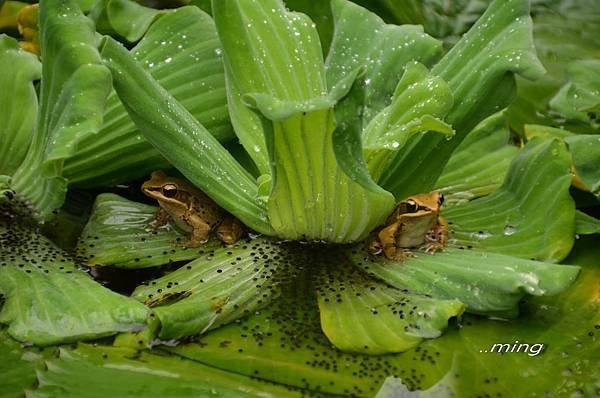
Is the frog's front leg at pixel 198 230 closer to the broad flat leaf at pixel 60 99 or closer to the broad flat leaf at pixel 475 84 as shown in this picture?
the broad flat leaf at pixel 60 99

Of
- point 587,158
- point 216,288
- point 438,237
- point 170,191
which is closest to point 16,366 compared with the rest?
point 216,288

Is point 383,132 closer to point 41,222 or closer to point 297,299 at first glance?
point 297,299

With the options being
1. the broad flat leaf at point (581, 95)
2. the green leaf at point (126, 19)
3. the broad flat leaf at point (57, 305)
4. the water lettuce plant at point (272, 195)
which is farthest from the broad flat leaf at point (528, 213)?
the green leaf at point (126, 19)

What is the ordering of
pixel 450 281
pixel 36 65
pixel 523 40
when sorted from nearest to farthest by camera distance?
pixel 450 281, pixel 523 40, pixel 36 65

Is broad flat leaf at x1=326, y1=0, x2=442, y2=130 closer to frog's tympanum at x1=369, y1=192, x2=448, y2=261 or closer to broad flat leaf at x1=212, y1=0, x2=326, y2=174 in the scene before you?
broad flat leaf at x1=212, y1=0, x2=326, y2=174

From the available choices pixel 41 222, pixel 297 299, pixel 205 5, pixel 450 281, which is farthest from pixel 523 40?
pixel 41 222
